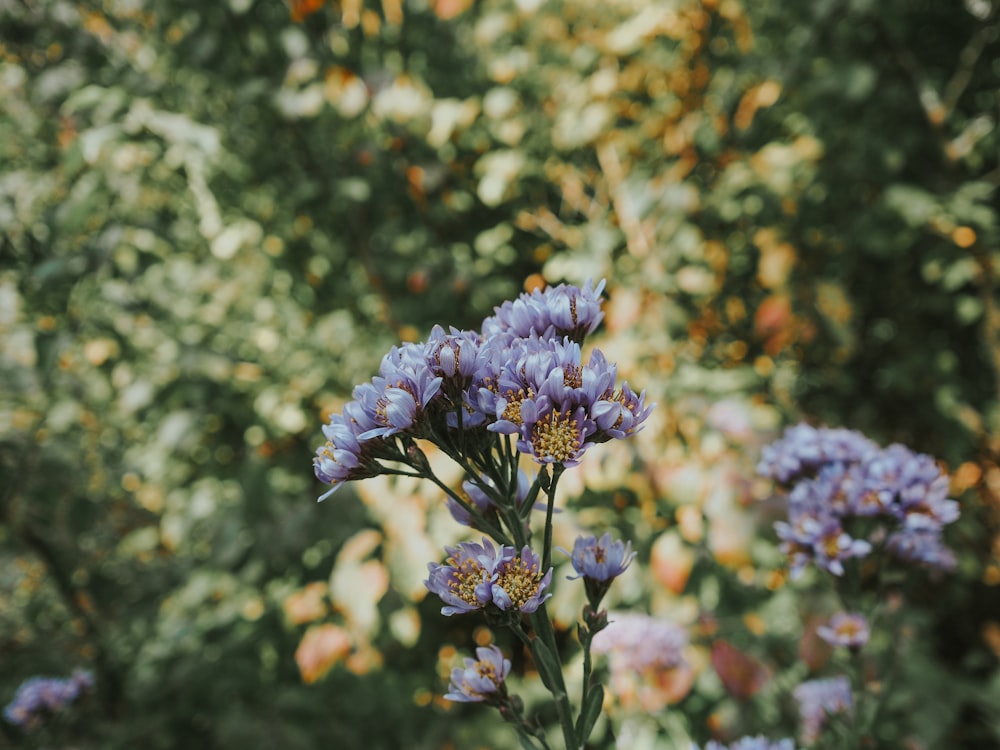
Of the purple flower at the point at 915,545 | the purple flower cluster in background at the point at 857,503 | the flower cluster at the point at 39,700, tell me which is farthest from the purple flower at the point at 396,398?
the flower cluster at the point at 39,700

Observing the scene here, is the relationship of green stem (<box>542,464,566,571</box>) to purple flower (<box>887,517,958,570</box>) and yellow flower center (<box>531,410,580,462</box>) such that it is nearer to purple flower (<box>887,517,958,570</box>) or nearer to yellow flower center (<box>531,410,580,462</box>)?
yellow flower center (<box>531,410,580,462</box>)

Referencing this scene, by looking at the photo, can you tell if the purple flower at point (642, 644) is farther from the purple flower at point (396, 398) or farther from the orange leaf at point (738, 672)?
the purple flower at point (396, 398)

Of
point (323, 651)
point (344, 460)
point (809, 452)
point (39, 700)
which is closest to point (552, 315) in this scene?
point (344, 460)

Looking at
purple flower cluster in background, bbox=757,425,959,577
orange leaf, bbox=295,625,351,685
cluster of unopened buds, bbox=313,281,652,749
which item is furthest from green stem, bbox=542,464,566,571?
orange leaf, bbox=295,625,351,685

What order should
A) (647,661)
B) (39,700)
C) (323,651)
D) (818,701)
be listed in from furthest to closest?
(39,700) → (323,651) → (647,661) → (818,701)

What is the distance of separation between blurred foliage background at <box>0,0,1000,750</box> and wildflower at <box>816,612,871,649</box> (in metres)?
0.28

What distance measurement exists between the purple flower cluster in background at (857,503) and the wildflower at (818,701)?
242 mm

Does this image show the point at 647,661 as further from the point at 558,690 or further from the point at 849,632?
the point at 558,690

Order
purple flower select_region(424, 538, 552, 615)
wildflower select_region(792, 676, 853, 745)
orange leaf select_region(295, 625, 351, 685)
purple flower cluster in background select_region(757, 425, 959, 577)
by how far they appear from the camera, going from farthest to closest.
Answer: orange leaf select_region(295, 625, 351, 685)
wildflower select_region(792, 676, 853, 745)
purple flower cluster in background select_region(757, 425, 959, 577)
purple flower select_region(424, 538, 552, 615)

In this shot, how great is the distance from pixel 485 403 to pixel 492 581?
13cm

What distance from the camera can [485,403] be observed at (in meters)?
0.53

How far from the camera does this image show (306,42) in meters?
1.51

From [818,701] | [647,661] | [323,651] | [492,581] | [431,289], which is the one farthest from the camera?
[431,289]

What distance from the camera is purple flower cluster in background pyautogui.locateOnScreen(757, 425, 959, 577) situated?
2.64ft
